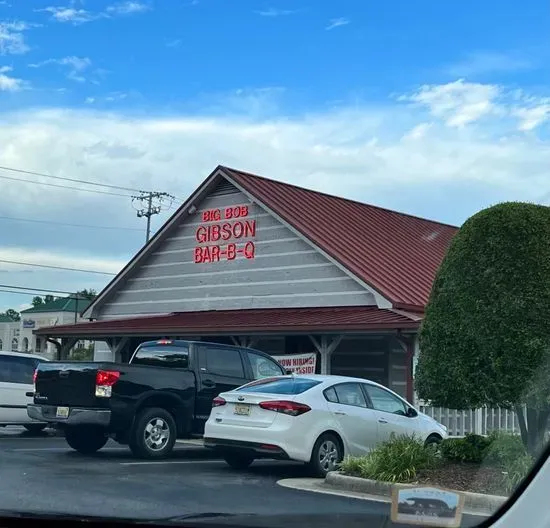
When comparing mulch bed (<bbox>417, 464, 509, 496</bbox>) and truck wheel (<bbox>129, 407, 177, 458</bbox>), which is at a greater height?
mulch bed (<bbox>417, 464, 509, 496</bbox>)

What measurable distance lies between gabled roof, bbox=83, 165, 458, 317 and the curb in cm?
188

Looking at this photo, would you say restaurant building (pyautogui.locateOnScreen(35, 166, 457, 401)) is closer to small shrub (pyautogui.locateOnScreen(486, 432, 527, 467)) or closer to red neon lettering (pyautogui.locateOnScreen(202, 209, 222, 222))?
red neon lettering (pyautogui.locateOnScreen(202, 209, 222, 222))

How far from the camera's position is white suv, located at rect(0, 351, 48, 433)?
14.5 metres

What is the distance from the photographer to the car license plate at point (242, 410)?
26.4ft

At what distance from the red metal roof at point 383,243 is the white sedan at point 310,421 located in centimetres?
105

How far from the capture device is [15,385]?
50.0ft

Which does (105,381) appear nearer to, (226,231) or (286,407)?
(286,407)

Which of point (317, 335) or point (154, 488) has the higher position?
point (317, 335)

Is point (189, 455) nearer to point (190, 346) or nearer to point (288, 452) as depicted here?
point (288, 452)

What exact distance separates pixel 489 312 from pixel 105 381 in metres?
5.28

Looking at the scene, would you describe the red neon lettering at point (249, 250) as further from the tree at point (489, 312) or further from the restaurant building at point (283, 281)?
the tree at point (489, 312)

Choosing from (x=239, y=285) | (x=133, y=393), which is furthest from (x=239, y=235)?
(x=133, y=393)

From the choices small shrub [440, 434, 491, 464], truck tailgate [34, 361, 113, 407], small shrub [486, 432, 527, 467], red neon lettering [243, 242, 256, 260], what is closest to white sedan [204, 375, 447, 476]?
small shrub [440, 434, 491, 464]

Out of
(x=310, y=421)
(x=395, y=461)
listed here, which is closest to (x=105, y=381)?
(x=310, y=421)
